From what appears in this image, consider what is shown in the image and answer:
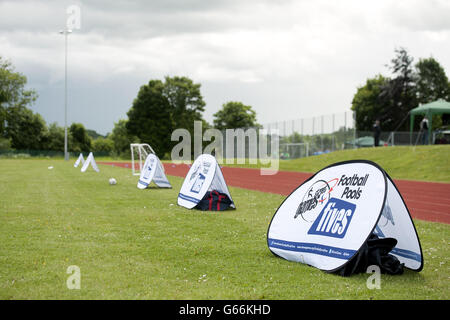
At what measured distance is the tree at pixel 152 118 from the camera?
7100 cm

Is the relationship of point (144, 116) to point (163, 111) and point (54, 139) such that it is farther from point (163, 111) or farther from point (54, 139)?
point (54, 139)

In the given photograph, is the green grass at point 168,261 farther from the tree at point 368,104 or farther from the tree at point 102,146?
the tree at point 102,146

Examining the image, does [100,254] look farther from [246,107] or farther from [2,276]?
[246,107]

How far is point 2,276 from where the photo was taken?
4902 millimetres

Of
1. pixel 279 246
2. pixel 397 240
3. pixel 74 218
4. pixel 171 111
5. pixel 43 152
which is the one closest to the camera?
pixel 397 240

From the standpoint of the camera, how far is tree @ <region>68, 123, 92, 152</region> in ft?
337

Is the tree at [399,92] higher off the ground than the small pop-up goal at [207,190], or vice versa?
the tree at [399,92]

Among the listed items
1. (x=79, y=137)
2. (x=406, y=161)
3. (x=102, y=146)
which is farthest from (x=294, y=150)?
(x=102, y=146)

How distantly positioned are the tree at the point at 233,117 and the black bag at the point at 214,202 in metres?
77.4

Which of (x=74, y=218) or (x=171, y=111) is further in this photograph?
(x=171, y=111)

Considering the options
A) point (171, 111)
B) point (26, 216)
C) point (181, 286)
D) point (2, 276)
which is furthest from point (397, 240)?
point (171, 111)

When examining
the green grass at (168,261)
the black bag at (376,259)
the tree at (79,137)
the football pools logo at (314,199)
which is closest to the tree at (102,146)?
the tree at (79,137)
